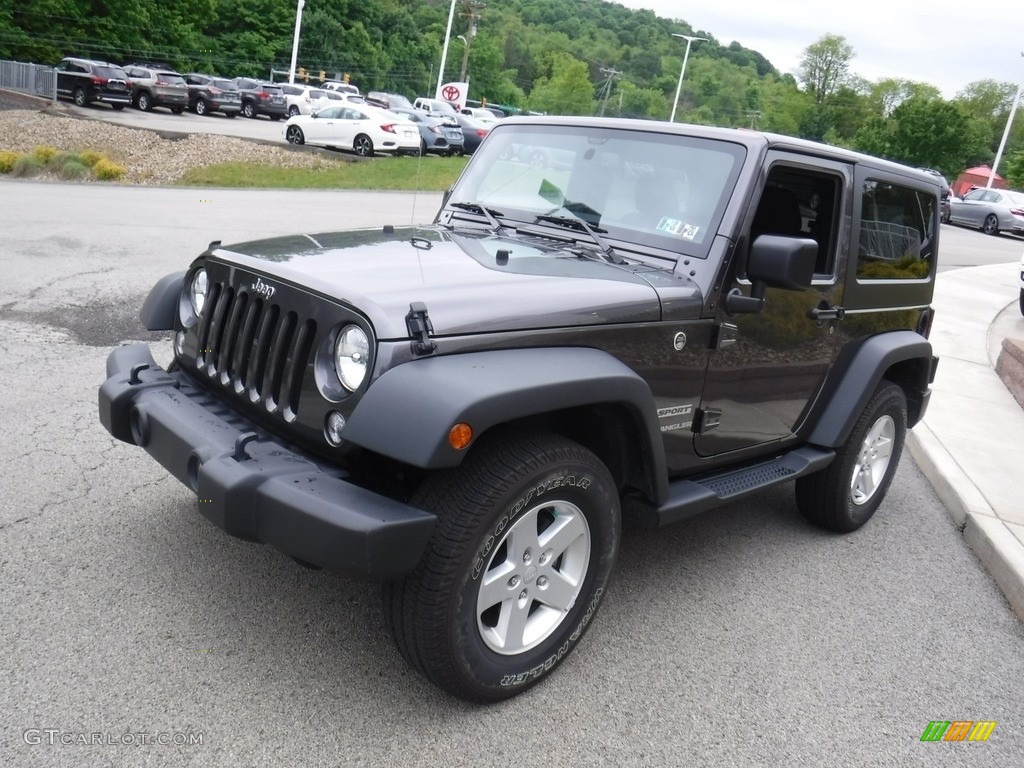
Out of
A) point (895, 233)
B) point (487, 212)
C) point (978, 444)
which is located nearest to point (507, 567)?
point (487, 212)

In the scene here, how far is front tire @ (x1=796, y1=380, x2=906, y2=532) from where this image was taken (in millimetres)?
4523

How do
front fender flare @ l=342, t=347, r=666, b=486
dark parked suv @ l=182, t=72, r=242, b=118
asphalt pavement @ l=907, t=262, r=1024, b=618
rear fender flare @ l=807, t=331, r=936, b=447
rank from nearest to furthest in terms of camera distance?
front fender flare @ l=342, t=347, r=666, b=486 → rear fender flare @ l=807, t=331, r=936, b=447 → asphalt pavement @ l=907, t=262, r=1024, b=618 → dark parked suv @ l=182, t=72, r=242, b=118

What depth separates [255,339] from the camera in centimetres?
309

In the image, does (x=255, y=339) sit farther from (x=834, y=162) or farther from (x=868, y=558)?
(x=868, y=558)

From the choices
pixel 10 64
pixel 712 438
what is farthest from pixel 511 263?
pixel 10 64

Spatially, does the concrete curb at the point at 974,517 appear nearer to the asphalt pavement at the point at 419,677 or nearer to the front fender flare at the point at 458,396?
the asphalt pavement at the point at 419,677

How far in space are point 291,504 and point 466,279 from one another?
3.23 feet

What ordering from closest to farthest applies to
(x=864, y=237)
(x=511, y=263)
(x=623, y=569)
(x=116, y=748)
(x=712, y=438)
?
(x=116, y=748)
(x=511, y=263)
(x=712, y=438)
(x=623, y=569)
(x=864, y=237)

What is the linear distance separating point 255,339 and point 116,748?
136 cm

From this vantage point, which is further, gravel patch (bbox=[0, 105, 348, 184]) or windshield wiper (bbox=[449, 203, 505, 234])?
gravel patch (bbox=[0, 105, 348, 184])

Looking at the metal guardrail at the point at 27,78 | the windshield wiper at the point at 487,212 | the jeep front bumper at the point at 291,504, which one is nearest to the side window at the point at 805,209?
the windshield wiper at the point at 487,212

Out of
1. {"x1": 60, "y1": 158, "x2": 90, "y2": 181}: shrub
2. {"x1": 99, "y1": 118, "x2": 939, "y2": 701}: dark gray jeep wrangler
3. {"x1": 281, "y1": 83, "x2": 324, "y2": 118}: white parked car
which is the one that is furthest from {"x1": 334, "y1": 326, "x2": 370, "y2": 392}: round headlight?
{"x1": 281, "y1": 83, "x2": 324, "y2": 118}: white parked car

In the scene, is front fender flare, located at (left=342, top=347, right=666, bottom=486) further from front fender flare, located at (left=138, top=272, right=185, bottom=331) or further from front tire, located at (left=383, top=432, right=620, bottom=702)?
front fender flare, located at (left=138, top=272, right=185, bottom=331)

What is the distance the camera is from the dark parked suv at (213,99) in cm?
3809
